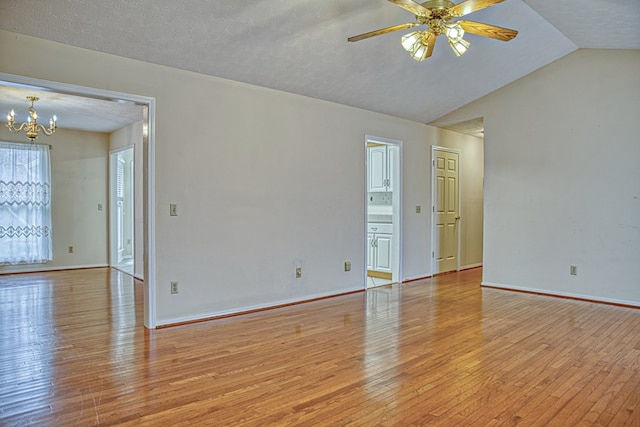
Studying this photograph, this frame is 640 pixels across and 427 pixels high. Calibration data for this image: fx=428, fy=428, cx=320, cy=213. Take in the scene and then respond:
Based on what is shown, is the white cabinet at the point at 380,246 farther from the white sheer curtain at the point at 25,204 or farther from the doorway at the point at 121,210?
the white sheer curtain at the point at 25,204

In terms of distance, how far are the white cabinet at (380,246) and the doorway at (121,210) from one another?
4140 mm

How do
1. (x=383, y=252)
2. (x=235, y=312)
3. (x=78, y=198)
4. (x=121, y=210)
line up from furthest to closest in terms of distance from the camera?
(x=121, y=210) < (x=78, y=198) < (x=383, y=252) < (x=235, y=312)

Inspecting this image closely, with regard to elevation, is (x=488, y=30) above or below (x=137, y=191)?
above

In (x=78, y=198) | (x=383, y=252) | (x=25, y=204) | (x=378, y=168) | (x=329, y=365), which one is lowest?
(x=329, y=365)

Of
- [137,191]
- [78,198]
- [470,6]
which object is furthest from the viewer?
[78,198]

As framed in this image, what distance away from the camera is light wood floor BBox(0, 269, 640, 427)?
92.5 inches

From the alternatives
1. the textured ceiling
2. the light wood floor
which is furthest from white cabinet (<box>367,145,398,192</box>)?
the light wood floor

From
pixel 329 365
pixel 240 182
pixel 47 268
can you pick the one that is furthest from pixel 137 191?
pixel 329 365

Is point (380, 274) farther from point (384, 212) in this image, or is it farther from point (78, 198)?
point (78, 198)

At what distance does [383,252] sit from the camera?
6.56 meters

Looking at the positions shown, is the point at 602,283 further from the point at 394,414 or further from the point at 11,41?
the point at 11,41

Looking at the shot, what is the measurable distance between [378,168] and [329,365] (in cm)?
411

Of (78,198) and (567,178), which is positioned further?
(78,198)

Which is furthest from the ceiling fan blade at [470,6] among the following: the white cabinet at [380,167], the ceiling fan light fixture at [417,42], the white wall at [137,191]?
the white wall at [137,191]
